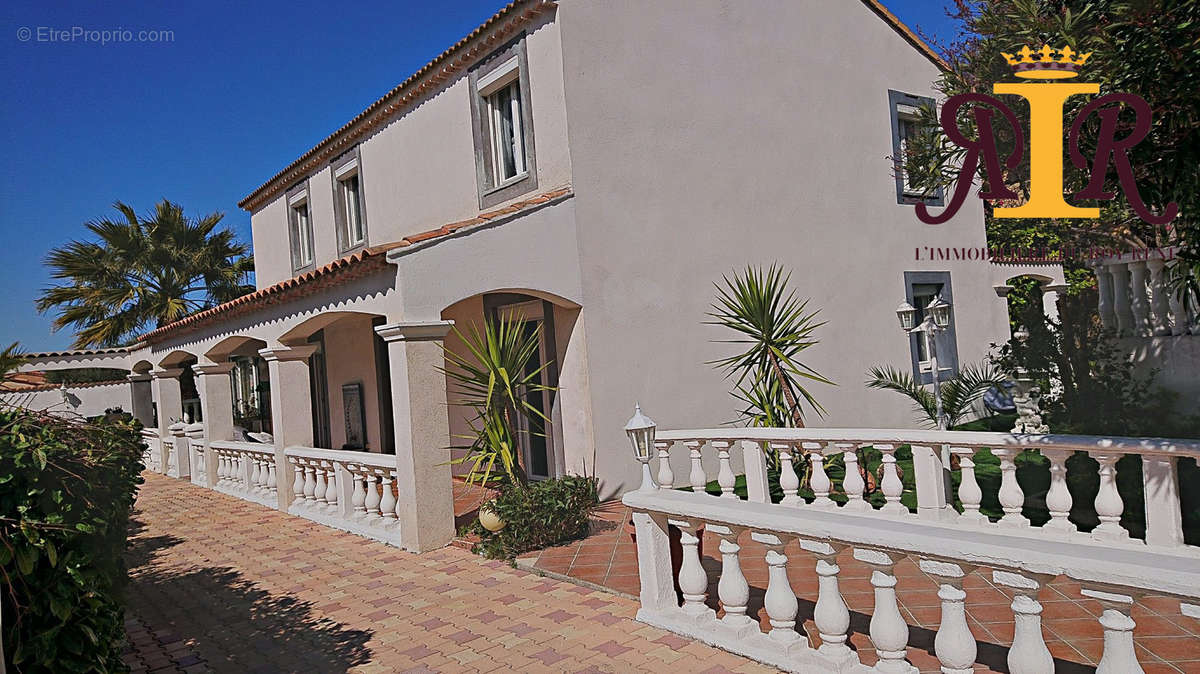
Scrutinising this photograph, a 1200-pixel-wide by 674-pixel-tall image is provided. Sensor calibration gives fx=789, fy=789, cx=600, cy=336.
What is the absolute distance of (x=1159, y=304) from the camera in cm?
837

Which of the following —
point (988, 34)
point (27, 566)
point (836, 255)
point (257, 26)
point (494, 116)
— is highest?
point (257, 26)

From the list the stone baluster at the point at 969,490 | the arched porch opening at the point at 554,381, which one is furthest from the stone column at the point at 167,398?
the stone baluster at the point at 969,490

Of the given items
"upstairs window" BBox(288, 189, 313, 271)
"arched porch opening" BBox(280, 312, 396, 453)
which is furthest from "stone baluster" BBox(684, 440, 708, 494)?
"upstairs window" BBox(288, 189, 313, 271)

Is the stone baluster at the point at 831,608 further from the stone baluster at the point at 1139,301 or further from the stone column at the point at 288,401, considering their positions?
the stone column at the point at 288,401

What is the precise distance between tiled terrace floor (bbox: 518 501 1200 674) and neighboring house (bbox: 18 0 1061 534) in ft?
7.85

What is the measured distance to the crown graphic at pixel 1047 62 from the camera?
4836 mm

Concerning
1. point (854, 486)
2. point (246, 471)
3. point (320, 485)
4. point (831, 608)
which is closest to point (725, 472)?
point (854, 486)

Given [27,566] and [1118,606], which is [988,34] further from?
[27,566]

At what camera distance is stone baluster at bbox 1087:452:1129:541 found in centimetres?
589

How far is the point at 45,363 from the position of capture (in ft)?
67.9

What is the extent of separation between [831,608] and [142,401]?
22.3m

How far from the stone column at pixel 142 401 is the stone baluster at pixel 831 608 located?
2063cm

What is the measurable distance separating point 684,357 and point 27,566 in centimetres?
812

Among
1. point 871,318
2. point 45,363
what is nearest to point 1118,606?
point 871,318
